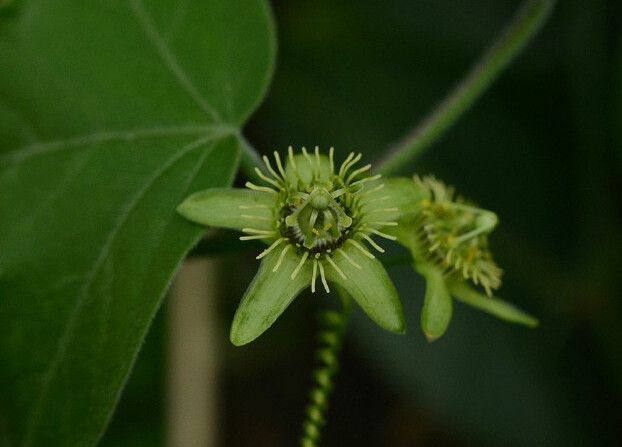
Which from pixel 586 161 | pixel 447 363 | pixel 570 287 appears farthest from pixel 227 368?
pixel 586 161

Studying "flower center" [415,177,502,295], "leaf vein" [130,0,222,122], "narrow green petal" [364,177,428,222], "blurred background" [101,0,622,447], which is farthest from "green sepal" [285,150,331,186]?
"blurred background" [101,0,622,447]

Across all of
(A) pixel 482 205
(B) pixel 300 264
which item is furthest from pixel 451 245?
(A) pixel 482 205

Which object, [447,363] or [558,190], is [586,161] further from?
[447,363]

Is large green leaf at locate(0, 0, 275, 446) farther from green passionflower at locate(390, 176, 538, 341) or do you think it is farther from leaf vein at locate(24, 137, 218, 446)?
green passionflower at locate(390, 176, 538, 341)

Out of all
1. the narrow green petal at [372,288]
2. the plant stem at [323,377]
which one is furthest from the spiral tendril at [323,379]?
the narrow green petal at [372,288]

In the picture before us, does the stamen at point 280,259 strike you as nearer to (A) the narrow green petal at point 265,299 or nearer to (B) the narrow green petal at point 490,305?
(A) the narrow green petal at point 265,299

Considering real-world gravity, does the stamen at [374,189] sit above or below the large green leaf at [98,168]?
below
